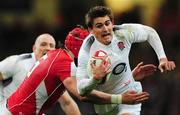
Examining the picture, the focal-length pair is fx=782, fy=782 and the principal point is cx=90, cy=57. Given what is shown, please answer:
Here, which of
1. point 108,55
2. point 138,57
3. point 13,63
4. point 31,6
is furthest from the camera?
point 31,6

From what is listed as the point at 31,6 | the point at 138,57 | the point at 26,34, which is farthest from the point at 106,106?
the point at 31,6

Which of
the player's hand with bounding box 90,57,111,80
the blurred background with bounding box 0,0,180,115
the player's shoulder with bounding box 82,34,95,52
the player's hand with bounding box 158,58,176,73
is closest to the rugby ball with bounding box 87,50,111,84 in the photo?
the player's hand with bounding box 90,57,111,80

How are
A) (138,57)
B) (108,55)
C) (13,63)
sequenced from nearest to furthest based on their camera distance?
(108,55) < (13,63) < (138,57)

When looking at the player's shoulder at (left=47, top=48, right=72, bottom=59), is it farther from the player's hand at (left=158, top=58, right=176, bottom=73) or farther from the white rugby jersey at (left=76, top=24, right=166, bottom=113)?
the player's hand at (left=158, top=58, right=176, bottom=73)

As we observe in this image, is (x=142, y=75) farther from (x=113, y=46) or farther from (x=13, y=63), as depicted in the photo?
(x=13, y=63)

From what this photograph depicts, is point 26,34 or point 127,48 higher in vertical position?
point 127,48

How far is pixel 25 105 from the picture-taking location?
27.3 ft

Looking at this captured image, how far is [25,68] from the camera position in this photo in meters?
9.64

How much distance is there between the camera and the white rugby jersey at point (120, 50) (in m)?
8.25

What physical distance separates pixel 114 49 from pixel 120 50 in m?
0.07

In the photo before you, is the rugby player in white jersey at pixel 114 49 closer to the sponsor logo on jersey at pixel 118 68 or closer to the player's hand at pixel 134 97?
the sponsor logo on jersey at pixel 118 68

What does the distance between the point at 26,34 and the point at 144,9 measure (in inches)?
95.5

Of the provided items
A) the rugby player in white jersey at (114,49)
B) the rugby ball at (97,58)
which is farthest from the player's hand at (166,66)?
the rugby ball at (97,58)

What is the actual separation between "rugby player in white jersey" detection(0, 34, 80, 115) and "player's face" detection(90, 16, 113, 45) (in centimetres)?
142
